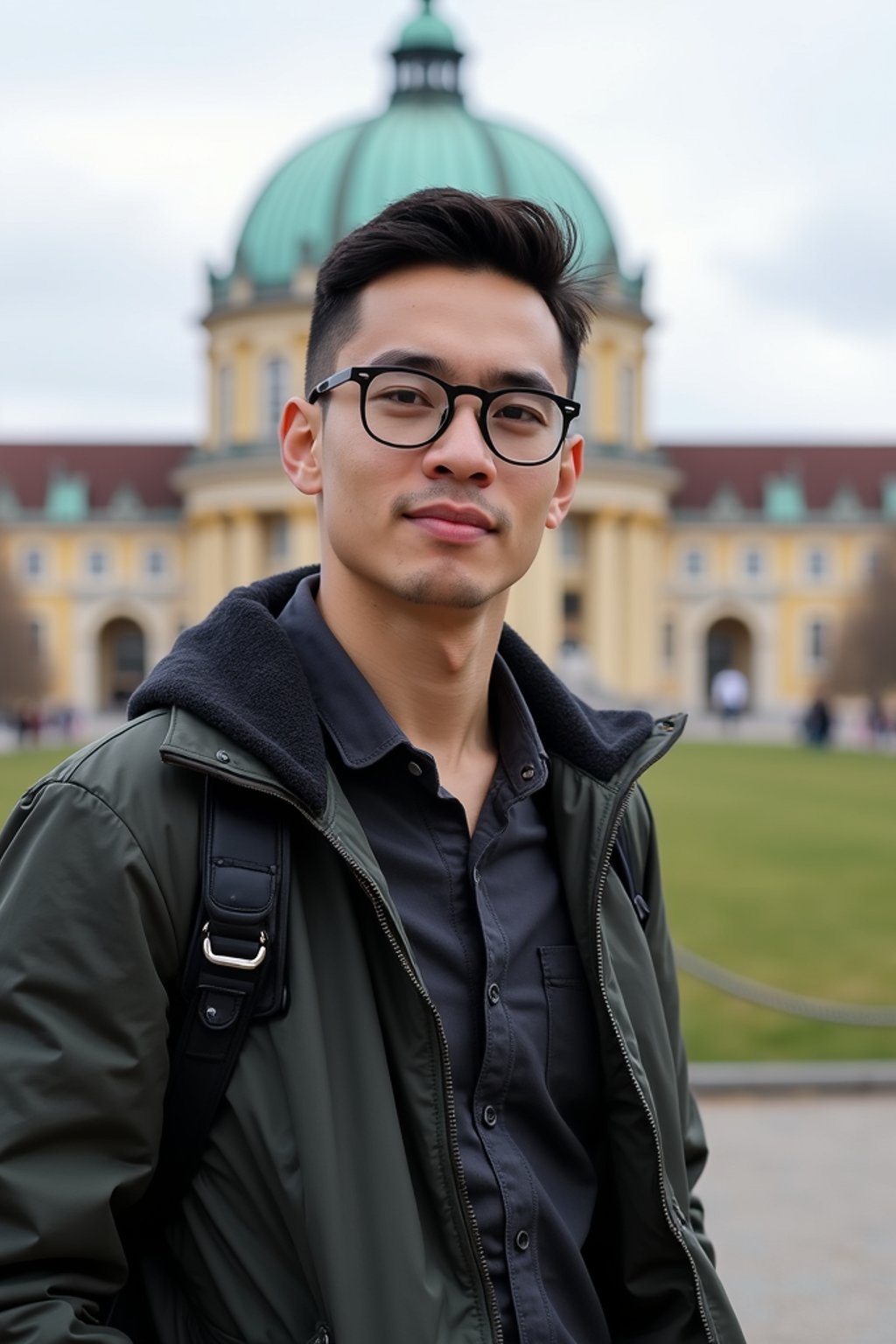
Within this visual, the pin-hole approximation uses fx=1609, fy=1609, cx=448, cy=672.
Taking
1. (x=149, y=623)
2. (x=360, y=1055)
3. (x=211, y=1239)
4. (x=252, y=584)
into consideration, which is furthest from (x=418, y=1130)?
(x=149, y=623)

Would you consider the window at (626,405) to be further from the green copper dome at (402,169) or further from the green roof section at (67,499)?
the green roof section at (67,499)

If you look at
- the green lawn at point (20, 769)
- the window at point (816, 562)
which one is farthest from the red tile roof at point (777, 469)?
the green lawn at point (20, 769)

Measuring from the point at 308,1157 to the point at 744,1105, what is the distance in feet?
19.1

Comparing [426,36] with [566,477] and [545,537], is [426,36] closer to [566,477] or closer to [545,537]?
[545,537]

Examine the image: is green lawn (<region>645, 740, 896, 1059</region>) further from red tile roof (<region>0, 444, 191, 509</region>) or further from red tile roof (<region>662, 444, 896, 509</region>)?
red tile roof (<region>0, 444, 191, 509</region>)

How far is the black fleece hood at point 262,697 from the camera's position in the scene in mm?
2160

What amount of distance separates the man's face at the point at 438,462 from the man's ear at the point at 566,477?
0.26 meters

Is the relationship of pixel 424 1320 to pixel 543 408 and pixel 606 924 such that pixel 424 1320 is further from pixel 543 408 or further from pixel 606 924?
pixel 543 408

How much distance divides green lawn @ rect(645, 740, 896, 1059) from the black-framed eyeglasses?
21.0 feet

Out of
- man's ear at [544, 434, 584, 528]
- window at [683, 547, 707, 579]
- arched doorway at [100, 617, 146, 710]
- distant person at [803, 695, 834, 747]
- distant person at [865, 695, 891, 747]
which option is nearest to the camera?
man's ear at [544, 434, 584, 528]

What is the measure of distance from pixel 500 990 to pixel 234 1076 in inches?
17.4

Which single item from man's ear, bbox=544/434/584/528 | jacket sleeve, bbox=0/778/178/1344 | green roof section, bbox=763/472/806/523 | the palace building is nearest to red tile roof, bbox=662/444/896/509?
the palace building

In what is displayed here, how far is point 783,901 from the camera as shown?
12.8 meters

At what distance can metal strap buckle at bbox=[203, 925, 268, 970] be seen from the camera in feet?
6.65
